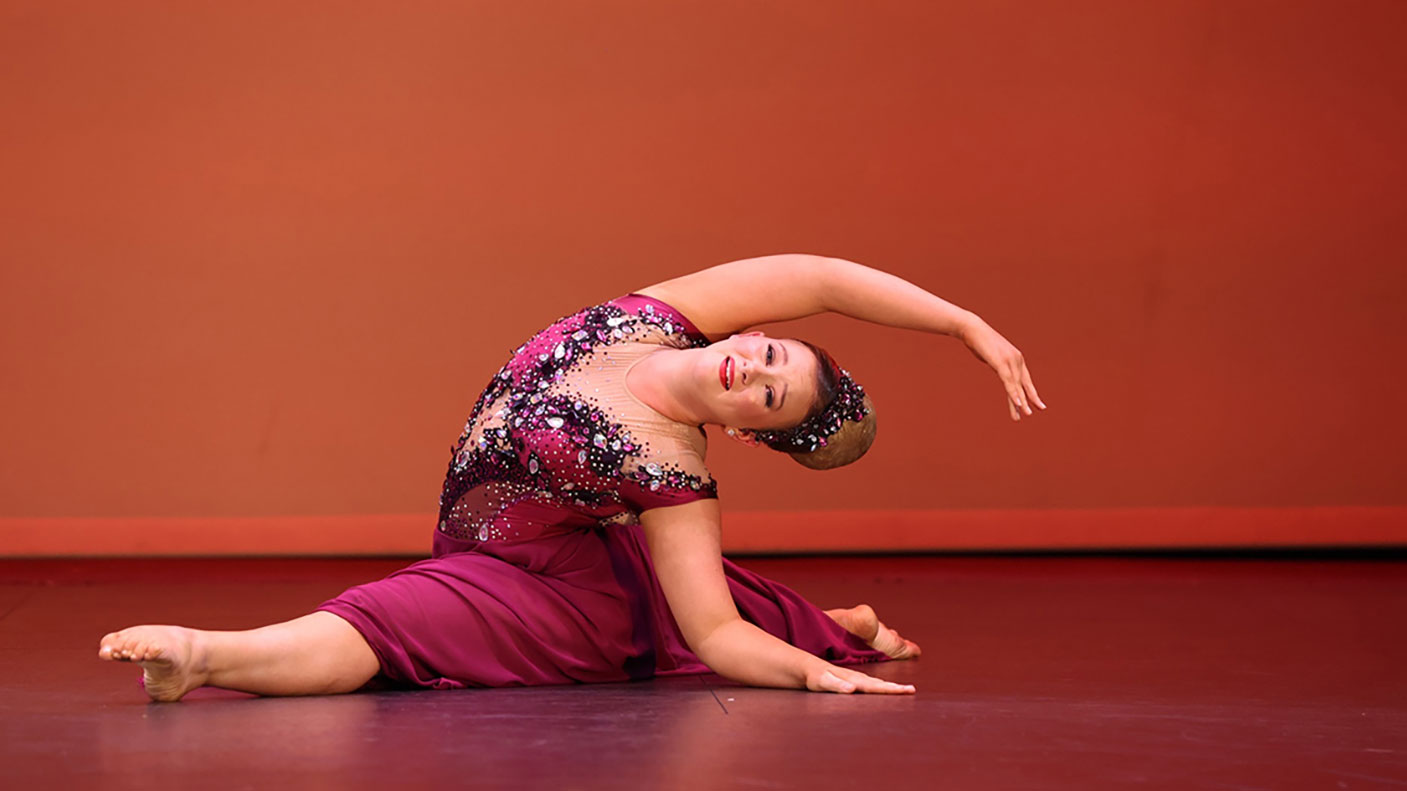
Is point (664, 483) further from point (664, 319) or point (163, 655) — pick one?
point (163, 655)

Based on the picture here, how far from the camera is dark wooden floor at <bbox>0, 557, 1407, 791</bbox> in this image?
5.77 feet

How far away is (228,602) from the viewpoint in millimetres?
4035

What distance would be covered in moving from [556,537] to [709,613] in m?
0.35

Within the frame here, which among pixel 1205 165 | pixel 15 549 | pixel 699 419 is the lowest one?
pixel 15 549

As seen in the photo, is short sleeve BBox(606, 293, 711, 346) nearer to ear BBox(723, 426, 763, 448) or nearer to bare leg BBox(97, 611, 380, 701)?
ear BBox(723, 426, 763, 448)

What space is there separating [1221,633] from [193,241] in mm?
3774

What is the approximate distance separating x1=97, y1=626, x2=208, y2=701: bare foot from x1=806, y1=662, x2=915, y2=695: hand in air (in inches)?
37.3

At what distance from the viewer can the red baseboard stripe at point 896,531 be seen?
5.39m

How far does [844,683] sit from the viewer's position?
7.78 feet

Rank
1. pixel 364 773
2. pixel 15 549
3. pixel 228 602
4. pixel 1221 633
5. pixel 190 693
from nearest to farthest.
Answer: pixel 364 773 → pixel 190 693 → pixel 1221 633 → pixel 228 602 → pixel 15 549

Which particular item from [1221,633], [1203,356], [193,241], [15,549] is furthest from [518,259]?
[1221,633]

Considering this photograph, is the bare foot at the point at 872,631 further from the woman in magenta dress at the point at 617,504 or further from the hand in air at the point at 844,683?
the hand in air at the point at 844,683

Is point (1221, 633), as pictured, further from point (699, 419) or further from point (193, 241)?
point (193, 241)

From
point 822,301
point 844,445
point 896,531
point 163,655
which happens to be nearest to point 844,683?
point 844,445
